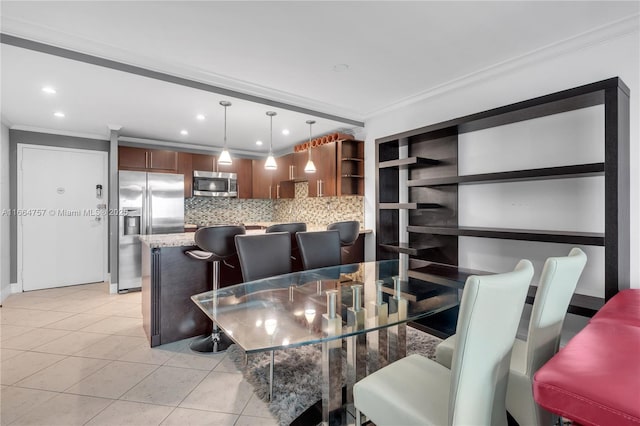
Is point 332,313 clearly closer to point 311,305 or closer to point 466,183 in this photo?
point 311,305

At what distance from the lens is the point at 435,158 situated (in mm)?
3395

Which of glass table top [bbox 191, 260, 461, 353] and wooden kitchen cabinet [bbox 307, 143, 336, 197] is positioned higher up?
wooden kitchen cabinet [bbox 307, 143, 336, 197]

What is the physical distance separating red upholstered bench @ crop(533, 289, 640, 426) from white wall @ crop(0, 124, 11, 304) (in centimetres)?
555

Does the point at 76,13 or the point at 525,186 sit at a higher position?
the point at 76,13

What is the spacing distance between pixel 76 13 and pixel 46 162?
3.51 m

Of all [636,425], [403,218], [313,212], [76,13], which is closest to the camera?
[636,425]

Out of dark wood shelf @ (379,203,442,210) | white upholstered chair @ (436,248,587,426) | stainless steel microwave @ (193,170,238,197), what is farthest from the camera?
stainless steel microwave @ (193,170,238,197)

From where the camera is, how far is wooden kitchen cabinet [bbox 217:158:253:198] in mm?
5746

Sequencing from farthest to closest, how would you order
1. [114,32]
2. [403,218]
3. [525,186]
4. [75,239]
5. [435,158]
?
[75,239], [403,218], [435,158], [525,186], [114,32]

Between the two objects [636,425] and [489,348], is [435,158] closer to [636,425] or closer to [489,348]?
[489,348]

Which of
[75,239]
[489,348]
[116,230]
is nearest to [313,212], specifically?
[116,230]

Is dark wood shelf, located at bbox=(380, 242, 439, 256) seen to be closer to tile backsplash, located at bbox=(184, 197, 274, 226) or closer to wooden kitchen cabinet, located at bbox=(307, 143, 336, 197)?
wooden kitchen cabinet, located at bbox=(307, 143, 336, 197)

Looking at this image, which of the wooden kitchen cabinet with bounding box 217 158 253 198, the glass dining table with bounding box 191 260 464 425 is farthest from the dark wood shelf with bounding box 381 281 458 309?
the wooden kitchen cabinet with bounding box 217 158 253 198

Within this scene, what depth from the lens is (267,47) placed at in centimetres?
238
